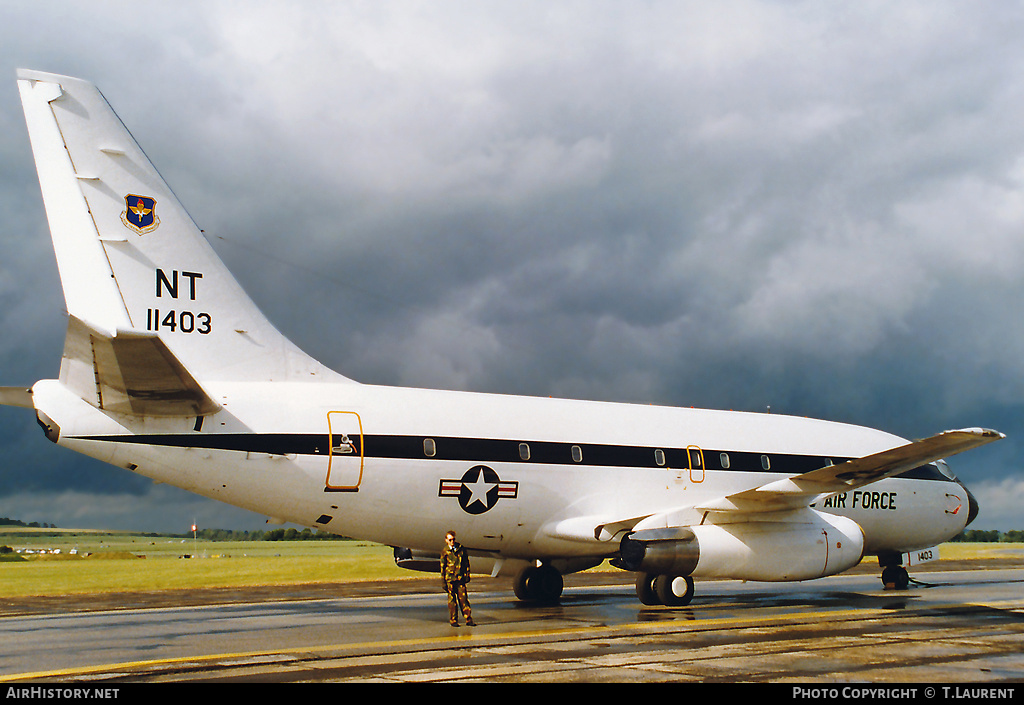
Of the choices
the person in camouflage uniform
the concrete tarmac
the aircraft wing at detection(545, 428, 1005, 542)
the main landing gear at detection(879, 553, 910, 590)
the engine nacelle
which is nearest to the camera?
the concrete tarmac

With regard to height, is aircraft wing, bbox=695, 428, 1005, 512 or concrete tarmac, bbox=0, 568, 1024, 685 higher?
aircraft wing, bbox=695, 428, 1005, 512

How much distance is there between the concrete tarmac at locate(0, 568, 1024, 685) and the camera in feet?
31.2

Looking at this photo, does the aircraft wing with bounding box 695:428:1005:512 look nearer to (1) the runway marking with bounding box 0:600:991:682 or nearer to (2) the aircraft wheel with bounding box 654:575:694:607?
(2) the aircraft wheel with bounding box 654:575:694:607

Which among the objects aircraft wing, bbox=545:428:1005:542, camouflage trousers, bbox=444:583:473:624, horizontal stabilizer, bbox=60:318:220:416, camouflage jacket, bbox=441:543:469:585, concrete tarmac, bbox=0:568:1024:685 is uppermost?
horizontal stabilizer, bbox=60:318:220:416

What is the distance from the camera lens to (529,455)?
51.8 feet

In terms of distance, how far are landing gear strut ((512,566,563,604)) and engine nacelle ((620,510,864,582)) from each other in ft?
12.3

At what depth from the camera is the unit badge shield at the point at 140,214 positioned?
45.3 ft

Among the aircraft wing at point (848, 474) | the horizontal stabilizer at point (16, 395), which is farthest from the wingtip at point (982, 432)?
the horizontal stabilizer at point (16, 395)

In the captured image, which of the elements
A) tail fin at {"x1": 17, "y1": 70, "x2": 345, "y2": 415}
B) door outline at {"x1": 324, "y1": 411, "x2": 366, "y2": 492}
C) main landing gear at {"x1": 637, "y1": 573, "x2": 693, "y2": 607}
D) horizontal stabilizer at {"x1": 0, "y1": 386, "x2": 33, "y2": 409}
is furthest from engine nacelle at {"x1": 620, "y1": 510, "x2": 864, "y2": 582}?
horizontal stabilizer at {"x1": 0, "y1": 386, "x2": 33, "y2": 409}

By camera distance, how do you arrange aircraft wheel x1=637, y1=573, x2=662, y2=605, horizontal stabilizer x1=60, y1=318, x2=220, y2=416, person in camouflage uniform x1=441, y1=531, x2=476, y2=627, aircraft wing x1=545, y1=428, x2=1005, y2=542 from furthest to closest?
aircraft wheel x1=637, y1=573, x2=662, y2=605
aircraft wing x1=545, y1=428, x2=1005, y2=542
person in camouflage uniform x1=441, y1=531, x2=476, y2=627
horizontal stabilizer x1=60, y1=318, x2=220, y2=416

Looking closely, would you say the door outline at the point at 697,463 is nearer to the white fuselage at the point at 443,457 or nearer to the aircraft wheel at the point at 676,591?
the white fuselage at the point at 443,457

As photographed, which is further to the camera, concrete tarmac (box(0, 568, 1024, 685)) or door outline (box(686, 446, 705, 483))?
door outline (box(686, 446, 705, 483))

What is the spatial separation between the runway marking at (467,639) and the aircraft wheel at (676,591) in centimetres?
22

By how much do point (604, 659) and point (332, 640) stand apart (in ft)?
14.4
